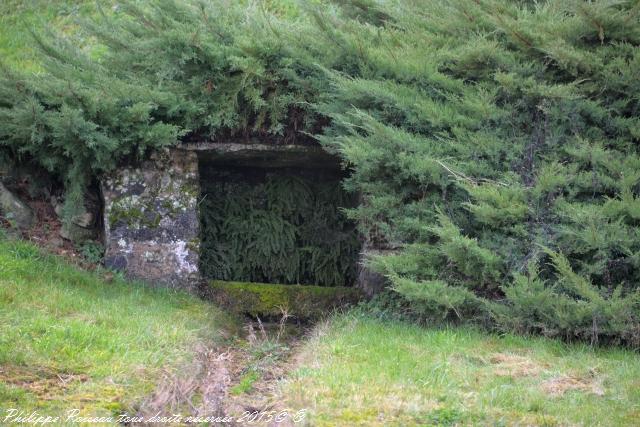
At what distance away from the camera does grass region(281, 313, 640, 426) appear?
4.48 m

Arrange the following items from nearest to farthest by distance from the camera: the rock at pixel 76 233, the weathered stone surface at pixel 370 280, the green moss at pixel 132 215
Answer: the weathered stone surface at pixel 370 280, the green moss at pixel 132 215, the rock at pixel 76 233

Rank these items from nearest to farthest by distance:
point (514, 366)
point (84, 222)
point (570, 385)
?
point (570, 385)
point (514, 366)
point (84, 222)

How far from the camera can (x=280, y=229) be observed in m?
9.22

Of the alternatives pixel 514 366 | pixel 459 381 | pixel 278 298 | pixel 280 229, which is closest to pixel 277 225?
pixel 280 229

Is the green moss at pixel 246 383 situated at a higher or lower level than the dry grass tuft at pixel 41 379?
lower

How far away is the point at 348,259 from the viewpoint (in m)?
9.32

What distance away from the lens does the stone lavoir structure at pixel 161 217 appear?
7.84 meters

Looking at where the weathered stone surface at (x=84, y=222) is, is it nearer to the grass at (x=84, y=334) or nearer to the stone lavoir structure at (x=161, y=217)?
the stone lavoir structure at (x=161, y=217)

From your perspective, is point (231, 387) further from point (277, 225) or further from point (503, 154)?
point (277, 225)

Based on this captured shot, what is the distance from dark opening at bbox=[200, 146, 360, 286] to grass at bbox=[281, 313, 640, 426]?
3.02 m

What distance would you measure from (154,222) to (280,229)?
6.12ft

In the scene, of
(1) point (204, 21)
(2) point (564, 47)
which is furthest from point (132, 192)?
(2) point (564, 47)

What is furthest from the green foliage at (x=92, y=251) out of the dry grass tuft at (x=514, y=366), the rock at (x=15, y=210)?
the dry grass tuft at (x=514, y=366)

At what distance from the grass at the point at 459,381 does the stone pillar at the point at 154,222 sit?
229cm
